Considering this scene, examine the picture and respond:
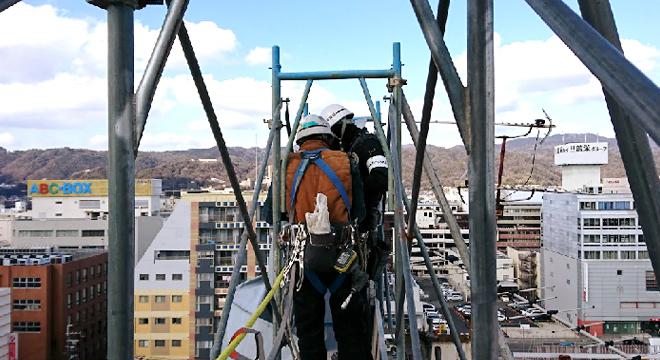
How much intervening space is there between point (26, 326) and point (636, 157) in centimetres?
3888

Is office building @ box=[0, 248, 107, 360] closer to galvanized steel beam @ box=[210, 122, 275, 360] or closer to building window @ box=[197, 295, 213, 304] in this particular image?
building window @ box=[197, 295, 213, 304]

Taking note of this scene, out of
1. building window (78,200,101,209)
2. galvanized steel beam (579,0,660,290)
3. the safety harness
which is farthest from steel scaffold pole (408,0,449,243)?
building window (78,200,101,209)

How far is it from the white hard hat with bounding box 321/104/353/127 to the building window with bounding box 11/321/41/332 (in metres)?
35.2

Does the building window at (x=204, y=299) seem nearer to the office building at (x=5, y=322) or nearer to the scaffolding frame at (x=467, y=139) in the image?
the office building at (x=5, y=322)

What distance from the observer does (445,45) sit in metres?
1.76

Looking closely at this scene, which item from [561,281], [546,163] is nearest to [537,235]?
[561,281]

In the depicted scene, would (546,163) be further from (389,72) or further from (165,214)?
(389,72)

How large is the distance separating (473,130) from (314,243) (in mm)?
2101

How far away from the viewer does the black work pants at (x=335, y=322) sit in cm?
372

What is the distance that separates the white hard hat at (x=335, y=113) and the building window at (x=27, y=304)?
115 ft

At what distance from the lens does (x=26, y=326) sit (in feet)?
112

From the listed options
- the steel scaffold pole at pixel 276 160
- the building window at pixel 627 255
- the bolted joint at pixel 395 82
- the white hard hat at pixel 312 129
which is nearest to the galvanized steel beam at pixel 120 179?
the white hard hat at pixel 312 129

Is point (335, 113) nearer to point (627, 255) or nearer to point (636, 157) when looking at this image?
point (636, 157)

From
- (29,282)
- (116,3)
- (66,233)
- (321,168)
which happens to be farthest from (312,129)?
(66,233)
